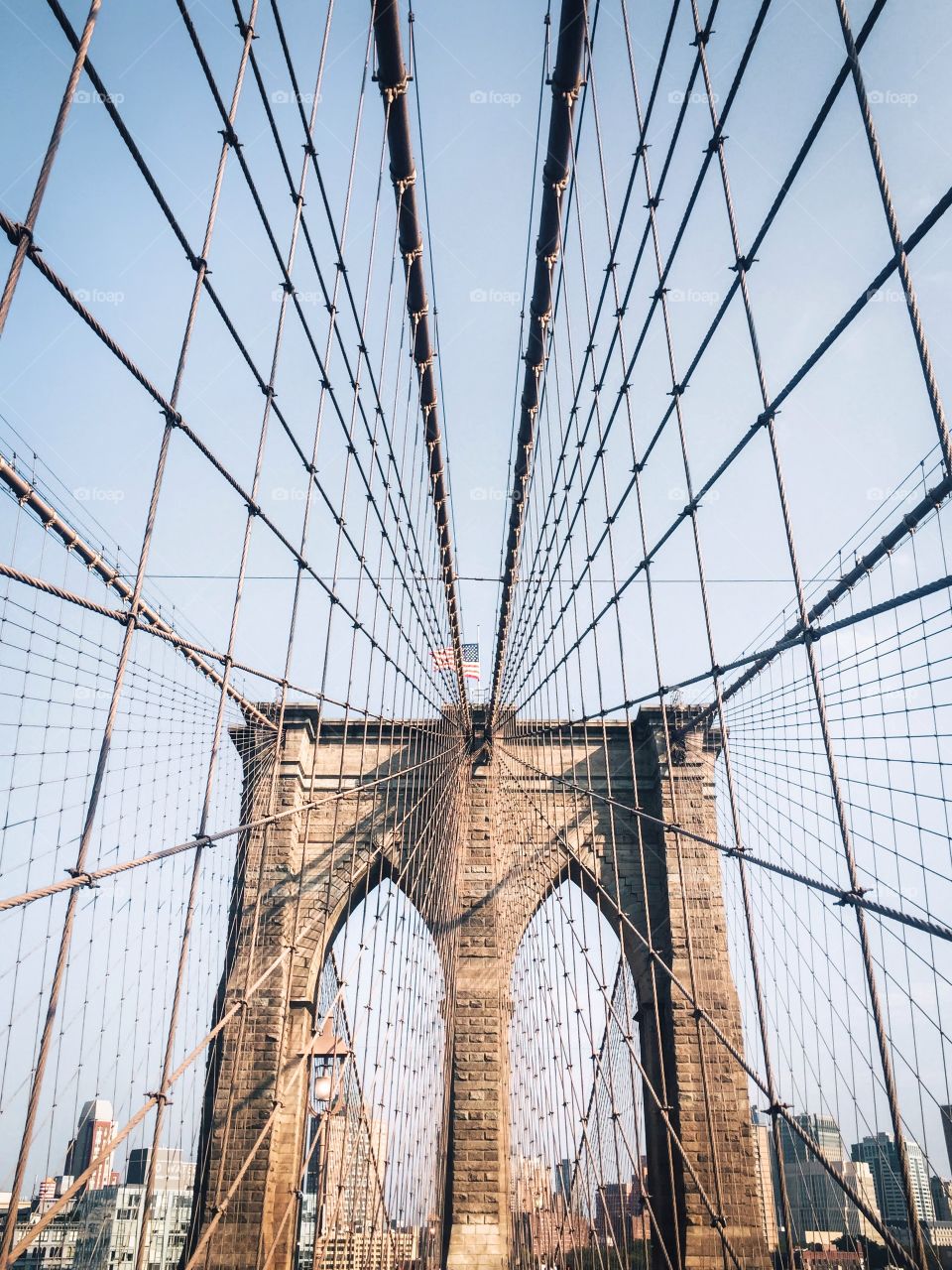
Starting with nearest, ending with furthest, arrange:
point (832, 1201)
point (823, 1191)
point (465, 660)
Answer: point (823, 1191), point (832, 1201), point (465, 660)

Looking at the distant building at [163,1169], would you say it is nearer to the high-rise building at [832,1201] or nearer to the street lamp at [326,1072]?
the street lamp at [326,1072]

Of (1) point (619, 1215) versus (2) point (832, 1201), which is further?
(2) point (832, 1201)

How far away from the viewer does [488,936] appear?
538 inches

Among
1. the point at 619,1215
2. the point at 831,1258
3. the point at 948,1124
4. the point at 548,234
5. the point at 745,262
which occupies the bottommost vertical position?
the point at 831,1258

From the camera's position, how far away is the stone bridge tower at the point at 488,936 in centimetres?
1138

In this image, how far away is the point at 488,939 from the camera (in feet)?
44.7

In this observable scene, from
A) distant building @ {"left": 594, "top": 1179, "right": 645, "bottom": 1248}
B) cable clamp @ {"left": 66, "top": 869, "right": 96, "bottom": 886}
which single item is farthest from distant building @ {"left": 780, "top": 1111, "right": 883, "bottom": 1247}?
cable clamp @ {"left": 66, "top": 869, "right": 96, "bottom": 886}

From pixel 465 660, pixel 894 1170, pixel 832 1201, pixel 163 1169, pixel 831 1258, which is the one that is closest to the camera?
pixel 894 1170

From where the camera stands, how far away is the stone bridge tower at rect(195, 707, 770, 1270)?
448 inches

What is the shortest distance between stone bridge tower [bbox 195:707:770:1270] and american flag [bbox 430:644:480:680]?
1152 millimetres

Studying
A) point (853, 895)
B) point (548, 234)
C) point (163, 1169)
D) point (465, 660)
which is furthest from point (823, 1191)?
point (163, 1169)

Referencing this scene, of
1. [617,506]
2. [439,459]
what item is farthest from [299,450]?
[439,459]

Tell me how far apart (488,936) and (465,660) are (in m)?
5.91

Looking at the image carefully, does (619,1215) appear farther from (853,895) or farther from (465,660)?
(853,895)
